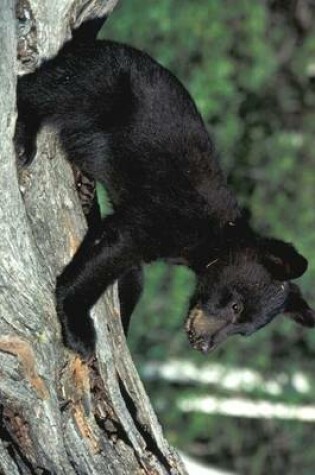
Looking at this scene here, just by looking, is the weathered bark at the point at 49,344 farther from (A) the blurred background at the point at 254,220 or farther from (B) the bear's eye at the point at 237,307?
(A) the blurred background at the point at 254,220

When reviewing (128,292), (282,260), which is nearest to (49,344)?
(282,260)

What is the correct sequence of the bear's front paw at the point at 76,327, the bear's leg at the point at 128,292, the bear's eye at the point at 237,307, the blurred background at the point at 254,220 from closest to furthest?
the bear's front paw at the point at 76,327, the bear's eye at the point at 237,307, the bear's leg at the point at 128,292, the blurred background at the point at 254,220

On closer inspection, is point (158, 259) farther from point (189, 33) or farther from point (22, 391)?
point (189, 33)

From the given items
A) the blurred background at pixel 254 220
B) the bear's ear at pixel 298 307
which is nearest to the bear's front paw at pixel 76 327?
the bear's ear at pixel 298 307

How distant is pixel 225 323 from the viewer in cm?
583

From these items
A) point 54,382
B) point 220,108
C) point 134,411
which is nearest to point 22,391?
point 54,382

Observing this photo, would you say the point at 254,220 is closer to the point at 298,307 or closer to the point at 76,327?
the point at 298,307

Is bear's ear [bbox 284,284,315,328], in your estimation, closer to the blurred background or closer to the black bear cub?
the black bear cub

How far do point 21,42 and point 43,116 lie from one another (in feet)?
2.23

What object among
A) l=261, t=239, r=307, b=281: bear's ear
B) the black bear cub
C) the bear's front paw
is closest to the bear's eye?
the black bear cub

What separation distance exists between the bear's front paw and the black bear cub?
0.01m

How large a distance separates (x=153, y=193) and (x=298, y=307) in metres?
0.90

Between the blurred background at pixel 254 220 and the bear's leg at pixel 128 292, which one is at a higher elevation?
the bear's leg at pixel 128 292

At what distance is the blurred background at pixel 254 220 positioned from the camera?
10.4m
